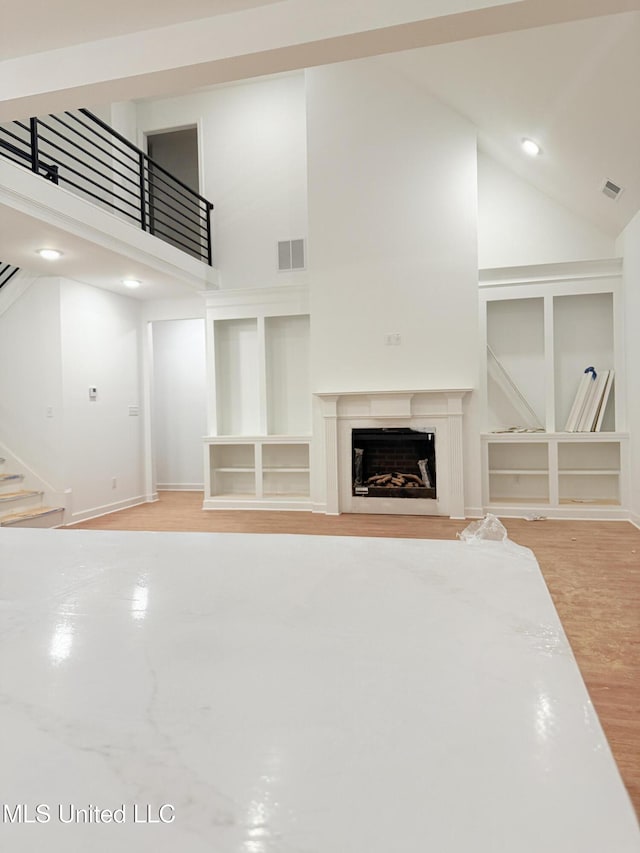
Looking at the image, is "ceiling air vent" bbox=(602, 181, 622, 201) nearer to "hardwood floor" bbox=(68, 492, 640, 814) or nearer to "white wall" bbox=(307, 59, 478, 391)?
"white wall" bbox=(307, 59, 478, 391)

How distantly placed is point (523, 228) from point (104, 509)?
5359 millimetres

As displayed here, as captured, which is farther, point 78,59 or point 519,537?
point 519,537

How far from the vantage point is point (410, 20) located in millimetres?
2072

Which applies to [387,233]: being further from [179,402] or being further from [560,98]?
[179,402]

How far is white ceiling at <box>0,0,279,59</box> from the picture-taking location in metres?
2.18

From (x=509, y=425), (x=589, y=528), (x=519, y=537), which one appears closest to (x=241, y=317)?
(x=509, y=425)

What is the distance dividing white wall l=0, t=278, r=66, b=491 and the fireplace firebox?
296cm

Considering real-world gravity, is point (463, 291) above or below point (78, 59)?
below

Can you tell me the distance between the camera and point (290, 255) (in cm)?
636

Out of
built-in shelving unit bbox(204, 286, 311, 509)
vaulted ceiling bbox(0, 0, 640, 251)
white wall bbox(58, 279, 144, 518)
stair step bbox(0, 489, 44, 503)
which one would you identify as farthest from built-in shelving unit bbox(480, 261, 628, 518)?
stair step bbox(0, 489, 44, 503)

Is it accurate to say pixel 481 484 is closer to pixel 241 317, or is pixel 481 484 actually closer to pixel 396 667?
pixel 241 317

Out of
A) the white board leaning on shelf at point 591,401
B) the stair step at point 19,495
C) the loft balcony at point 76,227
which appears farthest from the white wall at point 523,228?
the stair step at point 19,495

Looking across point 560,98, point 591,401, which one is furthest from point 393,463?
point 560,98

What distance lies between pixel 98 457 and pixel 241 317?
220cm
